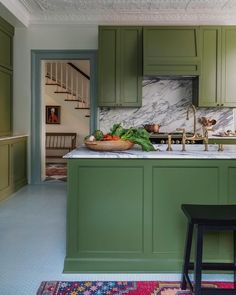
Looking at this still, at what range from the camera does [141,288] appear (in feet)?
8.04

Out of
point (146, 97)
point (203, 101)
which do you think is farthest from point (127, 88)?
point (203, 101)

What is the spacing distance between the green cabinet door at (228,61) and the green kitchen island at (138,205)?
3082 millimetres

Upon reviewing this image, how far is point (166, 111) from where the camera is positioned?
5.96 metres

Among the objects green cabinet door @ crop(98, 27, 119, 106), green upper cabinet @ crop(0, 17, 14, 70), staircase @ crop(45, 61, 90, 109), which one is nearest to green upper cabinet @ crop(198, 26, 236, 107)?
green cabinet door @ crop(98, 27, 119, 106)

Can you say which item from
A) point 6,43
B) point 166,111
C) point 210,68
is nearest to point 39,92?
point 6,43

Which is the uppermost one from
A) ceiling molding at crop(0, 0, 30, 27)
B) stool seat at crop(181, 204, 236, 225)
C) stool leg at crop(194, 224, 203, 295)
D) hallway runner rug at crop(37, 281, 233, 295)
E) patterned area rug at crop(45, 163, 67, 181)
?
ceiling molding at crop(0, 0, 30, 27)

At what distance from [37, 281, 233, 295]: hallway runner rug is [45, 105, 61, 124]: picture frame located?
23.9ft

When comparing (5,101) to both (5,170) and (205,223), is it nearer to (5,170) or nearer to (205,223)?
(5,170)

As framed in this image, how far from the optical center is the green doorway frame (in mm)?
5961

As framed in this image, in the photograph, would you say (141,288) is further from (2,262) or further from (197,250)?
(2,262)

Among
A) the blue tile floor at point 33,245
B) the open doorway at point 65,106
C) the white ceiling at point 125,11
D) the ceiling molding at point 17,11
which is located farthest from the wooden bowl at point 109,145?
the open doorway at point 65,106

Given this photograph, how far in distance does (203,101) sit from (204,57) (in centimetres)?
66

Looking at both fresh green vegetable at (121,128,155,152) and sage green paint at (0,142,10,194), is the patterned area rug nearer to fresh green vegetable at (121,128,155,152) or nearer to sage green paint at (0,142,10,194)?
sage green paint at (0,142,10,194)

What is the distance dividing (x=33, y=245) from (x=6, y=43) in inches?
140
